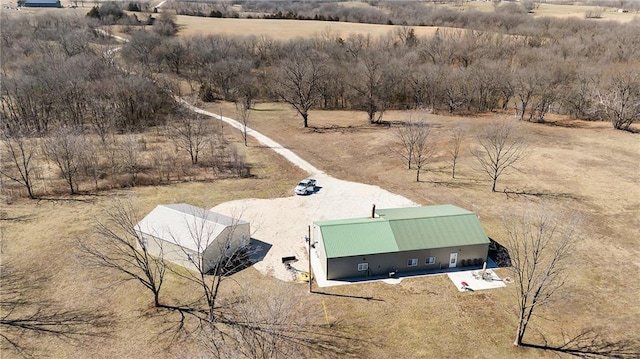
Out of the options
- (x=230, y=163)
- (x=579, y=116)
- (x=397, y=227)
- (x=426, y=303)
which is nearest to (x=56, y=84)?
(x=230, y=163)

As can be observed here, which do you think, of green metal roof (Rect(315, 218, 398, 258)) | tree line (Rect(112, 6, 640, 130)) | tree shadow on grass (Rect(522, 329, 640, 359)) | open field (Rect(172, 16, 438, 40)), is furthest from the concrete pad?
open field (Rect(172, 16, 438, 40))

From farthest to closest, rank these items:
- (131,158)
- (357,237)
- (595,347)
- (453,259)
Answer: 1. (131,158)
2. (453,259)
3. (357,237)
4. (595,347)

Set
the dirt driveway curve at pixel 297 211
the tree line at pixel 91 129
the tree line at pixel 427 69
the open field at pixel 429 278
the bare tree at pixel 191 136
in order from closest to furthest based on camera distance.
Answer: the open field at pixel 429 278
the dirt driveway curve at pixel 297 211
the tree line at pixel 91 129
the bare tree at pixel 191 136
the tree line at pixel 427 69

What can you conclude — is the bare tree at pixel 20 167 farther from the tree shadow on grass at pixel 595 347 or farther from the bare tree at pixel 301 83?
the tree shadow on grass at pixel 595 347

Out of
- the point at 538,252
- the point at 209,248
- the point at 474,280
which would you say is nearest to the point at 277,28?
the point at 209,248

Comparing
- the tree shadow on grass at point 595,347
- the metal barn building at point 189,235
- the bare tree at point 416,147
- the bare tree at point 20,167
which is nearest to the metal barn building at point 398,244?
the metal barn building at point 189,235

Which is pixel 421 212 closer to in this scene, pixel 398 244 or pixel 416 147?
pixel 398 244

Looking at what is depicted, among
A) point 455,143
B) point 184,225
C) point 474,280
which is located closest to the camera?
point 474,280
